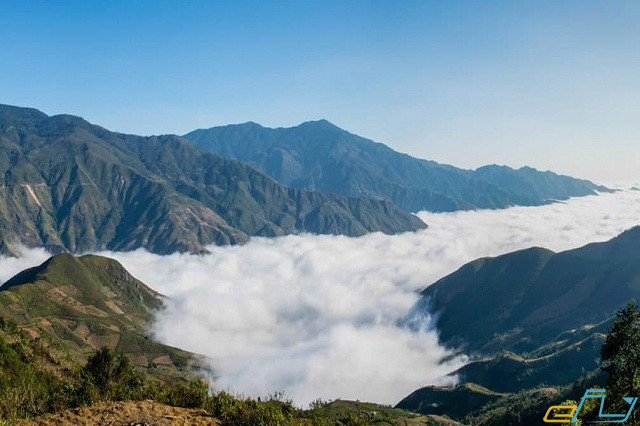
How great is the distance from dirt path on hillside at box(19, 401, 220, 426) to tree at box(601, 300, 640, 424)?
5123cm

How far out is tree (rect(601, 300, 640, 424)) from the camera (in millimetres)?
56756

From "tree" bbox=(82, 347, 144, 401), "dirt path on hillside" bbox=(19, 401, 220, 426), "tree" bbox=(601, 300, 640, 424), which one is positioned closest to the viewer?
"dirt path on hillside" bbox=(19, 401, 220, 426)

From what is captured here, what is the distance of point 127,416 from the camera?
99.9 feet

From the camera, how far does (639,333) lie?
60719 millimetres

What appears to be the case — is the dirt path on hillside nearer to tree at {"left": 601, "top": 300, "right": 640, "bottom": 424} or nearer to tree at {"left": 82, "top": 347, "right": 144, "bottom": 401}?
tree at {"left": 82, "top": 347, "right": 144, "bottom": 401}

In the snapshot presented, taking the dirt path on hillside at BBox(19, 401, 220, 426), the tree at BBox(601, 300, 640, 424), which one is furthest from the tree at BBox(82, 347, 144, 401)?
the tree at BBox(601, 300, 640, 424)

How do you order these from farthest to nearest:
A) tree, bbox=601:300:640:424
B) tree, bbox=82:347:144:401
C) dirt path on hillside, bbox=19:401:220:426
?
tree, bbox=601:300:640:424 → tree, bbox=82:347:144:401 → dirt path on hillside, bbox=19:401:220:426

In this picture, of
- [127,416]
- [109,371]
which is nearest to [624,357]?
[127,416]

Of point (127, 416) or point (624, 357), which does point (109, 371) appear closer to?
point (127, 416)

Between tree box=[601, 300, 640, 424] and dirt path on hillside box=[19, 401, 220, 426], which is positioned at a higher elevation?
dirt path on hillside box=[19, 401, 220, 426]

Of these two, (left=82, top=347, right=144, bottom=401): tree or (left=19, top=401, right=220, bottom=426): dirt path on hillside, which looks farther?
(left=82, top=347, right=144, bottom=401): tree

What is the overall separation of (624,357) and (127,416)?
62.1 meters

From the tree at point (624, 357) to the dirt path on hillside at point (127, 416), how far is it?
168ft

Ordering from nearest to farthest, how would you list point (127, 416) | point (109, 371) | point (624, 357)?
1. point (127, 416)
2. point (109, 371)
3. point (624, 357)
